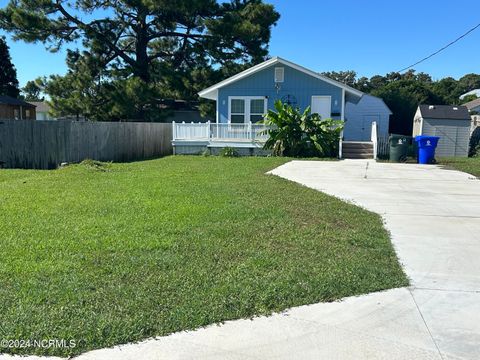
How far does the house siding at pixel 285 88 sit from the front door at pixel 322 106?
0.50 feet

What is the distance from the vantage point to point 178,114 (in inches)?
1272

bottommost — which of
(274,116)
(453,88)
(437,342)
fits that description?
(437,342)

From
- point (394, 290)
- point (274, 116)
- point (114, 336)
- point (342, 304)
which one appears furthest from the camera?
point (274, 116)

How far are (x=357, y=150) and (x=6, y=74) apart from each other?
41.5 m

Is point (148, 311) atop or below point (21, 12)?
below

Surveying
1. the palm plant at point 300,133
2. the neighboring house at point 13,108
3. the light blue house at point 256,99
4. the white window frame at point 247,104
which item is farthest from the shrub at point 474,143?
the neighboring house at point 13,108

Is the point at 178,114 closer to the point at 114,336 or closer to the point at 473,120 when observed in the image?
the point at 473,120

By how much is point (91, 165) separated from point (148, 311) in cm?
1145

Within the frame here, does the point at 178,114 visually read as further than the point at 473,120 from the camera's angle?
Yes

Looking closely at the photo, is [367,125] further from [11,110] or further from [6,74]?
[6,74]

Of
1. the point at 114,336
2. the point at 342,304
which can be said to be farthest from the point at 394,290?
the point at 114,336

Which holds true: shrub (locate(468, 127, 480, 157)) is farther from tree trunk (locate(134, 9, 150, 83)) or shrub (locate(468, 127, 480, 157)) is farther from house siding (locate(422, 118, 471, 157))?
tree trunk (locate(134, 9, 150, 83))

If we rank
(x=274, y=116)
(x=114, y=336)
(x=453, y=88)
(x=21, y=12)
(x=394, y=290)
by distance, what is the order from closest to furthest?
(x=114, y=336)
(x=394, y=290)
(x=274, y=116)
(x=21, y=12)
(x=453, y=88)

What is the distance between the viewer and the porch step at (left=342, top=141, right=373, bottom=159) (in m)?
19.6
